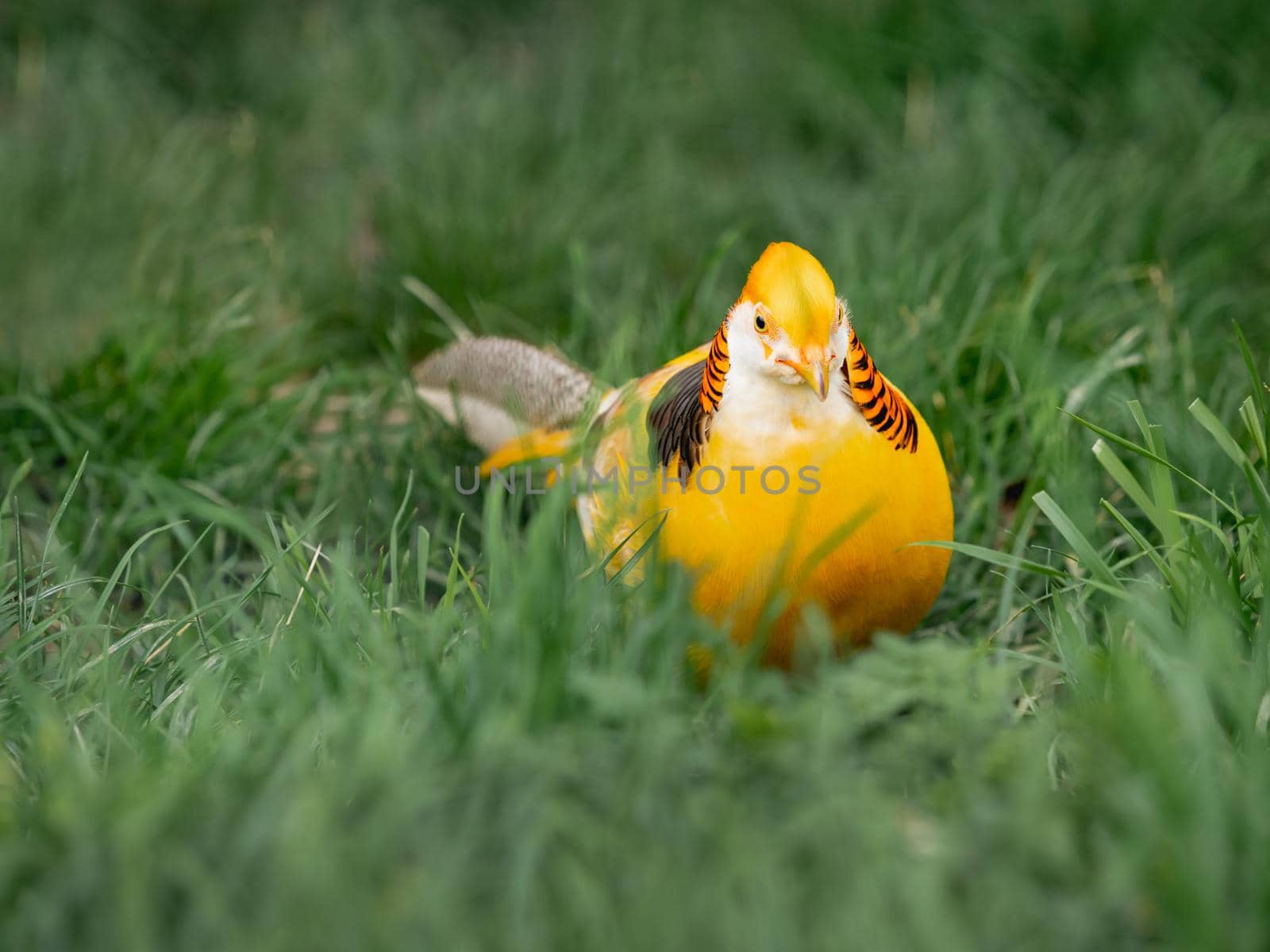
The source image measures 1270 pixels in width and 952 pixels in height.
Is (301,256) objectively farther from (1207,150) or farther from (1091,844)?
(1091,844)

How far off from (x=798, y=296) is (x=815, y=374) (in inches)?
4.7

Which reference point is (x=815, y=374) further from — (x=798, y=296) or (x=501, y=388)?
(x=501, y=388)

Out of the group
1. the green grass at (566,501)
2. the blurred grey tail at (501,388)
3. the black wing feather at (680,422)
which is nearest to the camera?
the green grass at (566,501)

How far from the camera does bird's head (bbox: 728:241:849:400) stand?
1.62 meters

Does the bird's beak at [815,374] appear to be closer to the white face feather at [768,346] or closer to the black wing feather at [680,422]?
the white face feather at [768,346]

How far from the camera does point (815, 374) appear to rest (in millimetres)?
1604

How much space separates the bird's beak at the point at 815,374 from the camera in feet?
5.25

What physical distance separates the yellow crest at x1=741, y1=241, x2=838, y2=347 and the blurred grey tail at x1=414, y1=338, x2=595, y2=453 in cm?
52

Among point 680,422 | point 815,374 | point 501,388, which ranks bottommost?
point 501,388

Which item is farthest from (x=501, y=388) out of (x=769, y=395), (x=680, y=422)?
(x=769, y=395)

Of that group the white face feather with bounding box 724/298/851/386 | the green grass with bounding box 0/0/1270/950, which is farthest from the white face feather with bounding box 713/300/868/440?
the green grass with bounding box 0/0/1270/950

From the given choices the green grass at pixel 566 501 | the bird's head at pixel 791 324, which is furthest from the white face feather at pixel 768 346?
the green grass at pixel 566 501

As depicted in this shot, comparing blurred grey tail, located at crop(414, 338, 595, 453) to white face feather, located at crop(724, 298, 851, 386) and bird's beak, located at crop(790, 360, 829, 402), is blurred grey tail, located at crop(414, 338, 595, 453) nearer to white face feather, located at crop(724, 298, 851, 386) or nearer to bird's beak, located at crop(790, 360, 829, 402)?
white face feather, located at crop(724, 298, 851, 386)

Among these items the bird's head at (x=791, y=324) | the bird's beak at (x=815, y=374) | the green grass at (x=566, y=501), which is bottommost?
the green grass at (x=566, y=501)
